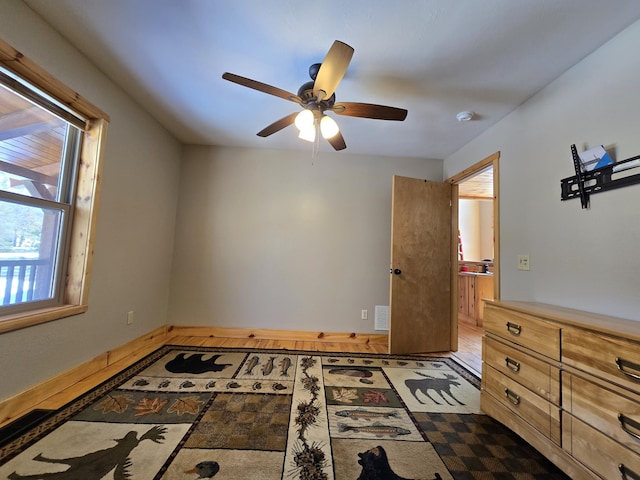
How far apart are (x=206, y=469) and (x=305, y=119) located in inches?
79.8

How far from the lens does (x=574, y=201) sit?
1.61m

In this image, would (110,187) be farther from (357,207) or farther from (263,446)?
(357,207)

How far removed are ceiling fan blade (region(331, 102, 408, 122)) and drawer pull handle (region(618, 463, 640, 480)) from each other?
1.94 metres

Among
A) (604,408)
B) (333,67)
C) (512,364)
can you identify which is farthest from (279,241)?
(604,408)

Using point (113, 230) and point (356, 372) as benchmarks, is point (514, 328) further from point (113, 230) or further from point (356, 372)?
point (113, 230)

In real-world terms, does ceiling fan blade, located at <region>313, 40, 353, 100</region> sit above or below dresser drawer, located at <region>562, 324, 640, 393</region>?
above

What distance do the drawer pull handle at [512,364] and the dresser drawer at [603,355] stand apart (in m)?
0.29

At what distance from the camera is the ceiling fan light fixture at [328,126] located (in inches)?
69.0

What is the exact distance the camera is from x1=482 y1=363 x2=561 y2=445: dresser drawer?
4.23 feet

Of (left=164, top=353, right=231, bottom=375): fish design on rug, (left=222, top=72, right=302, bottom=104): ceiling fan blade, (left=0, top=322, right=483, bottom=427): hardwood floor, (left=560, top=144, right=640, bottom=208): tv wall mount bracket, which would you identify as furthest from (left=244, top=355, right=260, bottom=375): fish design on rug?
(left=560, top=144, right=640, bottom=208): tv wall mount bracket

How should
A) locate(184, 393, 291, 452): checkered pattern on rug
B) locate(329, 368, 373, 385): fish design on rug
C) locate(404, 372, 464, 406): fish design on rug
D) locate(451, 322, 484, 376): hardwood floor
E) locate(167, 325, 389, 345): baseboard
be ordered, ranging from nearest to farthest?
1. locate(184, 393, 291, 452): checkered pattern on rug
2. locate(404, 372, 464, 406): fish design on rug
3. locate(329, 368, 373, 385): fish design on rug
4. locate(451, 322, 484, 376): hardwood floor
5. locate(167, 325, 389, 345): baseboard

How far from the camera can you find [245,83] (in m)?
1.48

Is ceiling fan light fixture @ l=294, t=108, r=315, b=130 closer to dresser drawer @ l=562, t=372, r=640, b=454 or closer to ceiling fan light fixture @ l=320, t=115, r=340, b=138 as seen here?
ceiling fan light fixture @ l=320, t=115, r=340, b=138

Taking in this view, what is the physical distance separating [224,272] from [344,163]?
207cm
